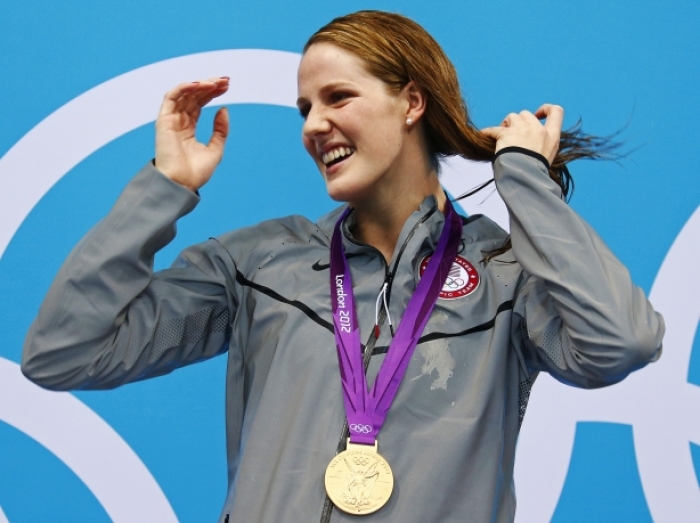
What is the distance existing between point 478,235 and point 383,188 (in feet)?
0.48

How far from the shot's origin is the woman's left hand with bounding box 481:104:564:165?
4.34 ft

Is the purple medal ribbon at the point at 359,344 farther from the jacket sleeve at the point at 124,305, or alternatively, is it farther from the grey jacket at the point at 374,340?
the jacket sleeve at the point at 124,305

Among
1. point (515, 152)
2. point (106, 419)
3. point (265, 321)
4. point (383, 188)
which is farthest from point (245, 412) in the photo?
point (106, 419)

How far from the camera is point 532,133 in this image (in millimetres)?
1332

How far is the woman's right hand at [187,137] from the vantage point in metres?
1.33

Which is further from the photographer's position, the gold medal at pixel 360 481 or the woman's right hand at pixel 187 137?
the woman's right hand at pixel 187 137

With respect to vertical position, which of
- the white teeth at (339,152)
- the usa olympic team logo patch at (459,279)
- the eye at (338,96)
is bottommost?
the usa olympic team logo patch at (459,279)

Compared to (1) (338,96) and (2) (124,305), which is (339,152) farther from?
(2) (124,305)

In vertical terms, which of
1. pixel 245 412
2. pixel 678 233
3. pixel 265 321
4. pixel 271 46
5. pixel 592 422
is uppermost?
pixel 271 46

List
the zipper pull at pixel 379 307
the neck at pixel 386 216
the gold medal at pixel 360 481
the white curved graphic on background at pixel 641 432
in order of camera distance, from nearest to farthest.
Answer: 1. the gold medal at pixel 360 481
2. the zipper pull at pixel 379 307
3. the neck at pixel 386 216
4. the white curved graphic on background at pixel 641 432

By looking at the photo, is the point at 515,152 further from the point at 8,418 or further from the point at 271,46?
the point at 8,418

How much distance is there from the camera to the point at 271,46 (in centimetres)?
201

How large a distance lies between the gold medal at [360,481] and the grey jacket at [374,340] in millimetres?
14

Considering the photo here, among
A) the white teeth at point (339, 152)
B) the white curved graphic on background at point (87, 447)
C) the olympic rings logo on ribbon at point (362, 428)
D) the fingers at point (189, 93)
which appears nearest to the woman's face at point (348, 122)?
the white teeth at point (339, 152)
